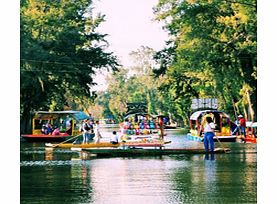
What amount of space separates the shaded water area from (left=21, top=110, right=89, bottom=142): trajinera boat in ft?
52.1

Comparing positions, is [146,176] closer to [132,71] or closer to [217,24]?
[217,24]

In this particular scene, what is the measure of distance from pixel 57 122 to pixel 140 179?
27837 mm

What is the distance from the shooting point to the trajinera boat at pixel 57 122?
139ft

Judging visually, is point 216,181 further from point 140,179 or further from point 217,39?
point 217,39

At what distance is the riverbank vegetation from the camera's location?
138 feet

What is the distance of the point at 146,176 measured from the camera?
19062 mm

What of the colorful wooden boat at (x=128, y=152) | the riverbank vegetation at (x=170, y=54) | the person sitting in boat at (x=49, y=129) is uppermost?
the riverbank vegetation at (x=170, y=54)

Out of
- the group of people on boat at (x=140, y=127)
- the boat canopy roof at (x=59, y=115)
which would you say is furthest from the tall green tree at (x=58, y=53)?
the group of people on boat at (x=140, y=127)

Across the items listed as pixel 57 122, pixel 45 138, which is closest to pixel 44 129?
pixel 57 122

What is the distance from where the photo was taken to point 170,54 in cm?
5041

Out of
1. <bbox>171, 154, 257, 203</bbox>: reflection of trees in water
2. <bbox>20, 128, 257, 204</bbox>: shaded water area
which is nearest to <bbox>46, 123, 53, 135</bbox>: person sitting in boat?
<bbox>20, 128, 257, 204</bbox>: shaded water area

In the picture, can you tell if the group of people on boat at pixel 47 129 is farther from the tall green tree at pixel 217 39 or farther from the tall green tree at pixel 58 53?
the tall green tree at pixel 217 39

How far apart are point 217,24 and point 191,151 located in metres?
17.1

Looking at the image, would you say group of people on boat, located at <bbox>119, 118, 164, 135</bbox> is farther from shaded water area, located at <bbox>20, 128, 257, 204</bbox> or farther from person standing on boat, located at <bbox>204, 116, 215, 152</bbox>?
shaded water area, located at <bbox>20, 128, 257, 204</bbox>
